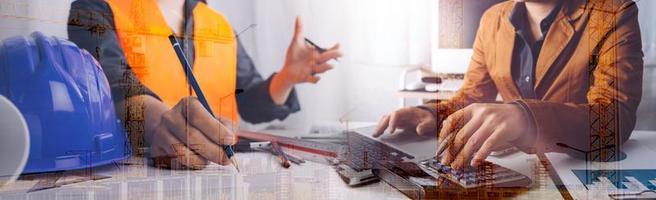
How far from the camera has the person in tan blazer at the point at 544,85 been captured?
205cm

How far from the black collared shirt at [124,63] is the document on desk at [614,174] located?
1.03 m

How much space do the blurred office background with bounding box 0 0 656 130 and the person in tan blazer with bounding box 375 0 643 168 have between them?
123mm

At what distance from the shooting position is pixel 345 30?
208 cm

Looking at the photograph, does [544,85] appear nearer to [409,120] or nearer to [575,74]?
[575,74]

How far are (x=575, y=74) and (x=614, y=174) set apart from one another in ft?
1.34

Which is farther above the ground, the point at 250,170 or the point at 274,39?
the point at 274,39

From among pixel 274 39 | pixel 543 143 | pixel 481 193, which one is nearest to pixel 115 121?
pixel 274 39

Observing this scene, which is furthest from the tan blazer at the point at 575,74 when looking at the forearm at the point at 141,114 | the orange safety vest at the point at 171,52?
the forearm at the point at 141,114

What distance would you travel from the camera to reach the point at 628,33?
2.05 meters

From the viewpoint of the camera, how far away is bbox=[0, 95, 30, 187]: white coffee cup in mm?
2062

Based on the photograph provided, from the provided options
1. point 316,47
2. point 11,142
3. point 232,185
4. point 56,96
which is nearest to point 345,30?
point 316,47

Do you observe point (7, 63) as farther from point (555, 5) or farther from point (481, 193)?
point (555, 5)

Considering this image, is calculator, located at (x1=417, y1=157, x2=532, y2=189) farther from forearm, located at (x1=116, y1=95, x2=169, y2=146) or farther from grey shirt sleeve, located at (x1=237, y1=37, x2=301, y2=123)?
forearm, located at (x1=116, y1=95, x2=169, y2=146)

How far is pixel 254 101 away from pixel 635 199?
1.45m
